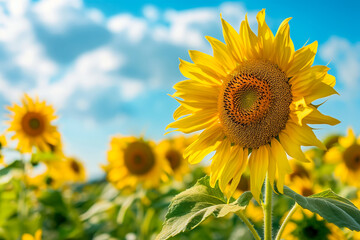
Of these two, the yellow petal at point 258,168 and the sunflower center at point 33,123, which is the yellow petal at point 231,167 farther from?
the sunflower center at point 33,123

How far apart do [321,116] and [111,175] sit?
4821 millimetres

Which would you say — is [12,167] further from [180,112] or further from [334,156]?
[334,156]

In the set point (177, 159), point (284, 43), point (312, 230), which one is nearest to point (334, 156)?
point (177, 159)

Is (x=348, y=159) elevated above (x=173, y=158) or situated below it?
below

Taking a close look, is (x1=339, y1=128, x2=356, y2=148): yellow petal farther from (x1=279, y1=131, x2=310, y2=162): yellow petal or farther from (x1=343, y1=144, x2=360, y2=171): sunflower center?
(x1=279, y1=131, x2=310, y2=162): yellow petal

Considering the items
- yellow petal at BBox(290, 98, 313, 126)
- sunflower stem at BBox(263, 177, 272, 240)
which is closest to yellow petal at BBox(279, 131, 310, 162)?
yellow petal at BBox(290, 98, 313, 126)

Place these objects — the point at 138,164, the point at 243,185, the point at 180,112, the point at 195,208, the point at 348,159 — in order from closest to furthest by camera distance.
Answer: the point at 195,208
the point at 180,112
the point at 243,185
the point at 138,164
the point at 348,159

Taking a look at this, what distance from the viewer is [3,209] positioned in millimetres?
5652

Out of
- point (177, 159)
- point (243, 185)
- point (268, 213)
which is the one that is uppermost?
point (177, 159)

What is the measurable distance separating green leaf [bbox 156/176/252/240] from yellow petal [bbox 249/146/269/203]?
49 millimetres

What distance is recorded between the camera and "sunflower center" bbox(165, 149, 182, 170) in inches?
300

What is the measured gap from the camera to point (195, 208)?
226 centimetres

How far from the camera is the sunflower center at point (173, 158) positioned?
25.0 ft

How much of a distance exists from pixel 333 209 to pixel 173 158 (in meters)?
5.66
